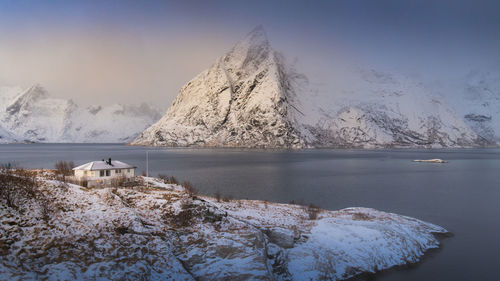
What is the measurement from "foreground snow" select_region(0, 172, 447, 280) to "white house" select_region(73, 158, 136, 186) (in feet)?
28.7

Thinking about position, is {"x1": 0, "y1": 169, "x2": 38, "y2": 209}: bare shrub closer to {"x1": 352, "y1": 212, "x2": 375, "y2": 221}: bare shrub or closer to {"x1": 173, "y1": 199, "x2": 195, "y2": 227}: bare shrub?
{"x1": 173, "y1": 199, "x2": 195, "y2": 227}: bare shrub

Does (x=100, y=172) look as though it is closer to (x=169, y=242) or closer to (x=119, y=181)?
(x=119, y=181)

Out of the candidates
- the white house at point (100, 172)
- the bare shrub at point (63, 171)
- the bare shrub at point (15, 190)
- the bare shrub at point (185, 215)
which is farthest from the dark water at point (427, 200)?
the bare shrub at point (15, 190)

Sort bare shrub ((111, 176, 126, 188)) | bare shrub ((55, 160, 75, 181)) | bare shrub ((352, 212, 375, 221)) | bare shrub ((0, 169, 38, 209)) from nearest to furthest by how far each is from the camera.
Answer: bare shrub ((0, 169, 38, 209)), bare shrub ((352, 212, 375, 221)), bare shrub ((55, 160, 75, 181)), bare shrub ((111, 176, 126, 188))

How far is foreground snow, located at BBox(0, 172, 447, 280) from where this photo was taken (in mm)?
12695

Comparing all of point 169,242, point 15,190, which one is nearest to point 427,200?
point 169,242

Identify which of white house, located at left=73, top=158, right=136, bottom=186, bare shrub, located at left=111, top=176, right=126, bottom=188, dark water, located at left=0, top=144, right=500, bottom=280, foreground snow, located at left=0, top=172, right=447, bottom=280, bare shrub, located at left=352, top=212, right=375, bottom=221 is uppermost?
white house, located at left=73, top=158, right=136, bottom=186

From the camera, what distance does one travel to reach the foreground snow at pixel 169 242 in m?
12.7

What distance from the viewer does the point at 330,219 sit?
78.9 ft

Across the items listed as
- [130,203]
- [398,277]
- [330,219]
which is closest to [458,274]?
[398,277]

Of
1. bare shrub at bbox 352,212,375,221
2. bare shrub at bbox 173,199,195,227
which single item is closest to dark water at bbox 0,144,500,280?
bare shrub at bbox 352,212,375,221

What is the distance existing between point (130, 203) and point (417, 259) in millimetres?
18100

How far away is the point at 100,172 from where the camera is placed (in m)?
28.3

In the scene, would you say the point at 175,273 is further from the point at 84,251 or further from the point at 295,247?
the point at 295,247
